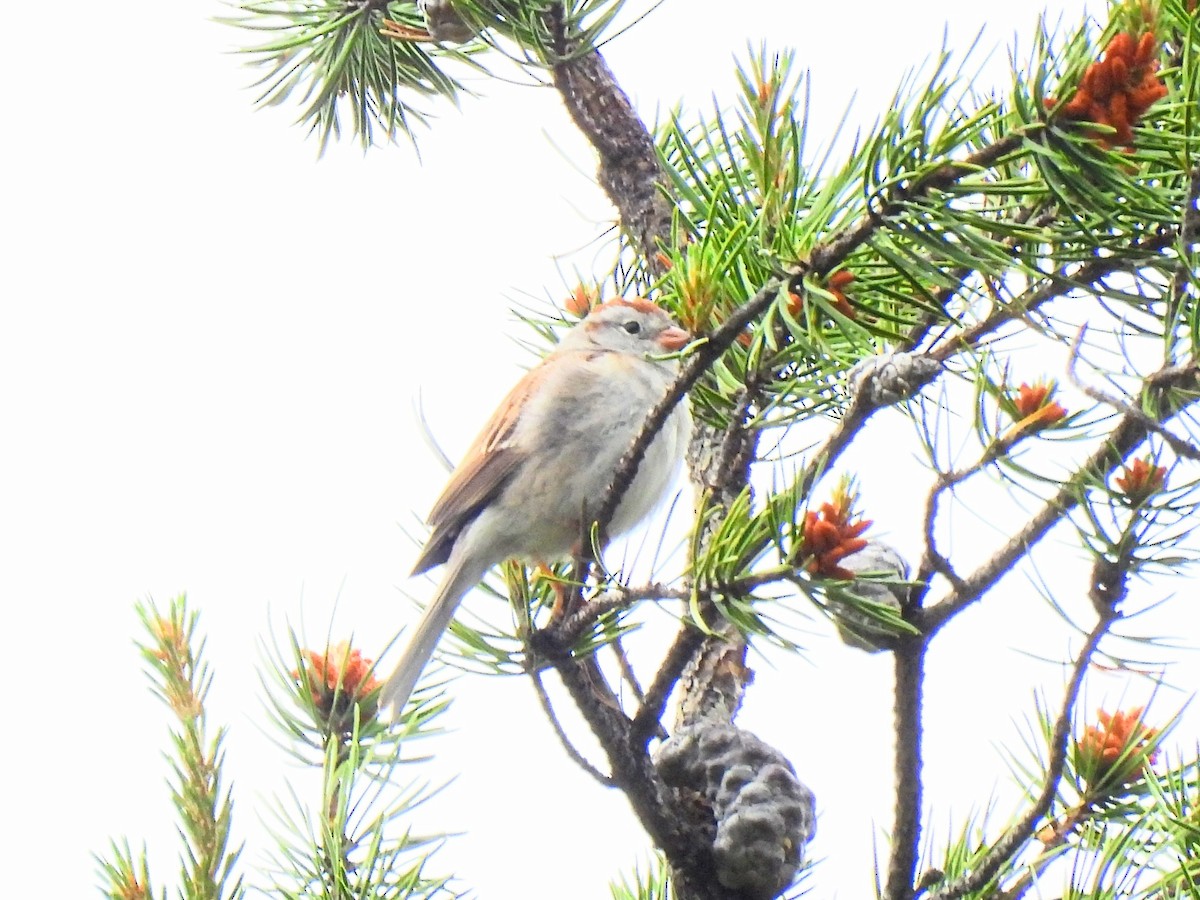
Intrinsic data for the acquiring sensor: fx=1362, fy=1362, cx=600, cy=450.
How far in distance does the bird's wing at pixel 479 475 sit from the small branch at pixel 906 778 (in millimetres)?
1034

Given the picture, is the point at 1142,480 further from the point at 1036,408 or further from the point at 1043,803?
the point at 1043,803

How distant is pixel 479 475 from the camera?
2445 millimetres

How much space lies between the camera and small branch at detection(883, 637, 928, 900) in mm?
1399

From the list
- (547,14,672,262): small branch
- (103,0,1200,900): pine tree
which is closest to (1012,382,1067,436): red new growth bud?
(103,0,1200,900): pine tree

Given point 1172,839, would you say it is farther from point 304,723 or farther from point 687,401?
point 304,723

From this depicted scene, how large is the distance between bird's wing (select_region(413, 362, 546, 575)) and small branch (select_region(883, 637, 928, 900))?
1.03 meters

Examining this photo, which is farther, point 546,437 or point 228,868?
point 546,437

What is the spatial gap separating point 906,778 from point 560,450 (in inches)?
45.1

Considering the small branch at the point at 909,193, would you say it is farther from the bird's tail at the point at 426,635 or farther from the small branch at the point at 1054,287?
the bird's tail at the point at 426,635

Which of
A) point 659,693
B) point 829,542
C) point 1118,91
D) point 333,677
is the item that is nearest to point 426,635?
point 333,677

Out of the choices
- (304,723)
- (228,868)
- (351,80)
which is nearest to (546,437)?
(351,80)

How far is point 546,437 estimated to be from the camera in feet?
8.03

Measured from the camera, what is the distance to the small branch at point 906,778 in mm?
1399

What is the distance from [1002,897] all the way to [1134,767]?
237mm
